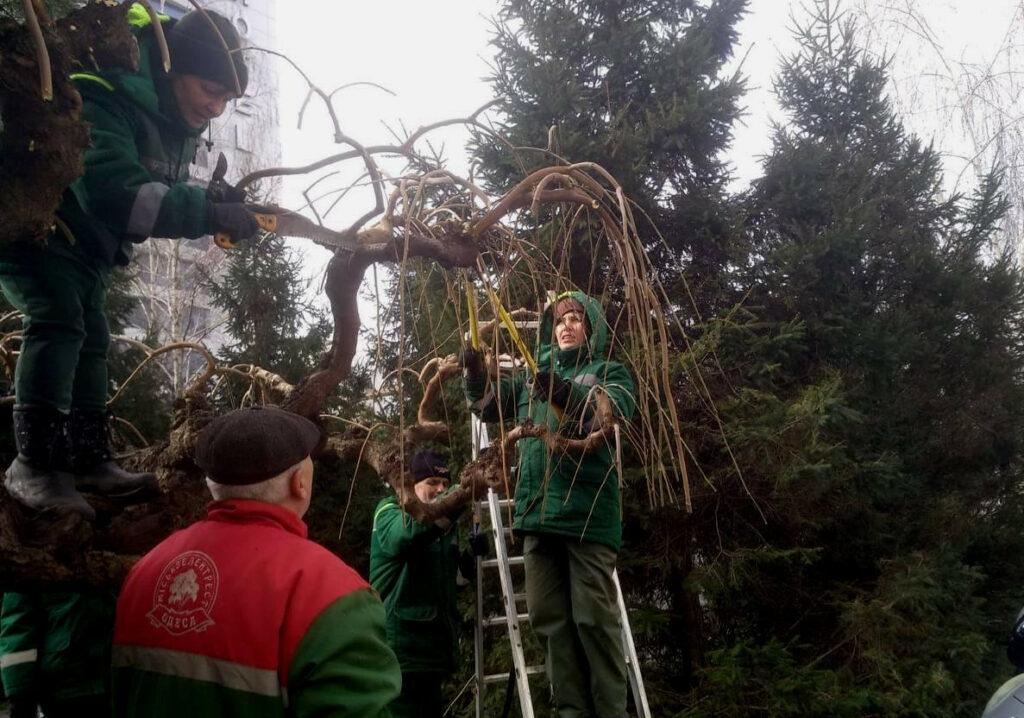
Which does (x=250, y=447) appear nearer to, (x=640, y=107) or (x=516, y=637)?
(x=516, y=637)

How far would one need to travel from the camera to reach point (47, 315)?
6.98 ft

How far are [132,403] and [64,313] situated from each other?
14.7ft

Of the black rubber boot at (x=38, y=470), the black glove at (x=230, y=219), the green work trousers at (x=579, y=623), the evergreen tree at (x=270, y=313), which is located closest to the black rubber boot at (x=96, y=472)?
the black rubber boot at (x=38, y=470)

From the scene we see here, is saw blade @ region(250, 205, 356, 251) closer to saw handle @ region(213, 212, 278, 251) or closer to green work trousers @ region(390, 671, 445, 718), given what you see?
saw handle @ region(213, 212, 278, 251)

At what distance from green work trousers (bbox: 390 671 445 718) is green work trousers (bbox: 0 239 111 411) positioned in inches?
85.4

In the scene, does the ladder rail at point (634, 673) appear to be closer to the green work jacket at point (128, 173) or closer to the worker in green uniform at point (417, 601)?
the worker in green uniform at point (417, 601)

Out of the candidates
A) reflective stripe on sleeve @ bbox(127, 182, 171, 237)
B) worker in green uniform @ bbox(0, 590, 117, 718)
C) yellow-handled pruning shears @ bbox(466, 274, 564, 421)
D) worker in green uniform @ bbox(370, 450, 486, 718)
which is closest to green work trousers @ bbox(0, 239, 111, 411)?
reflective stripe on sleeve @ bbox(127, 182, 171, 237)

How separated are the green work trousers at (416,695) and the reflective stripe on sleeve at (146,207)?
246cm

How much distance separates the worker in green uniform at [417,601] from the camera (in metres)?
3.65

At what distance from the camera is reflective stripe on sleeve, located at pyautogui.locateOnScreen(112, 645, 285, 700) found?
1373mm

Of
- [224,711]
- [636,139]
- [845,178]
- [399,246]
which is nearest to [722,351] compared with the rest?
[636,139]

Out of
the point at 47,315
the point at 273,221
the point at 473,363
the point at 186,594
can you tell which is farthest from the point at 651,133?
the point at 186,594

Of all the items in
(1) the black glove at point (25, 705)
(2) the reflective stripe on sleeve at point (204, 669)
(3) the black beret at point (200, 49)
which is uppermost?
(3) the black beret at point (200, 49)

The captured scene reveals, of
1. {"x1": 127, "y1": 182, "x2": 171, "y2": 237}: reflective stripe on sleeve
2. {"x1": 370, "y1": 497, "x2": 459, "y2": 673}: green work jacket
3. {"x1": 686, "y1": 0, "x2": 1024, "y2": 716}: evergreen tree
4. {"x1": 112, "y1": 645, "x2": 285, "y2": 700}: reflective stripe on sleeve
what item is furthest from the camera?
{"x1": 686, "y1": 0, "x2": 1024, "y2": 716}: evergreen tree
